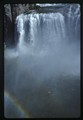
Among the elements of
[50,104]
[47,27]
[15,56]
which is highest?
[47,27]

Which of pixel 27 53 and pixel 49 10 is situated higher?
pixel 49 10

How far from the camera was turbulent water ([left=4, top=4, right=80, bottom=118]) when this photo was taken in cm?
378

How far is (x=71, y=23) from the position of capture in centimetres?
379

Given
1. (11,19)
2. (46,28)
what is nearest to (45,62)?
(46,28)

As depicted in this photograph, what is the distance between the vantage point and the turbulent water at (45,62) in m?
3.78

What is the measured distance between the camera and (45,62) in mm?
3785

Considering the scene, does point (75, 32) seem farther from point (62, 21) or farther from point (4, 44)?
point (4, 44)

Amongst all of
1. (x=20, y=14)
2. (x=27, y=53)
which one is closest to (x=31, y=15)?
(x=20, y=14)

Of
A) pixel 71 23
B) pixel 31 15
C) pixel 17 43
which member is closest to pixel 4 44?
pixel 17 43

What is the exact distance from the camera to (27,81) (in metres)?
3.79

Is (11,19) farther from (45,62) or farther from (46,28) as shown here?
(45,62)

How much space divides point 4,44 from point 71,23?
0.65 meters

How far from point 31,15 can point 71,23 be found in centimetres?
38

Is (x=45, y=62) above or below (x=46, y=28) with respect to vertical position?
below
